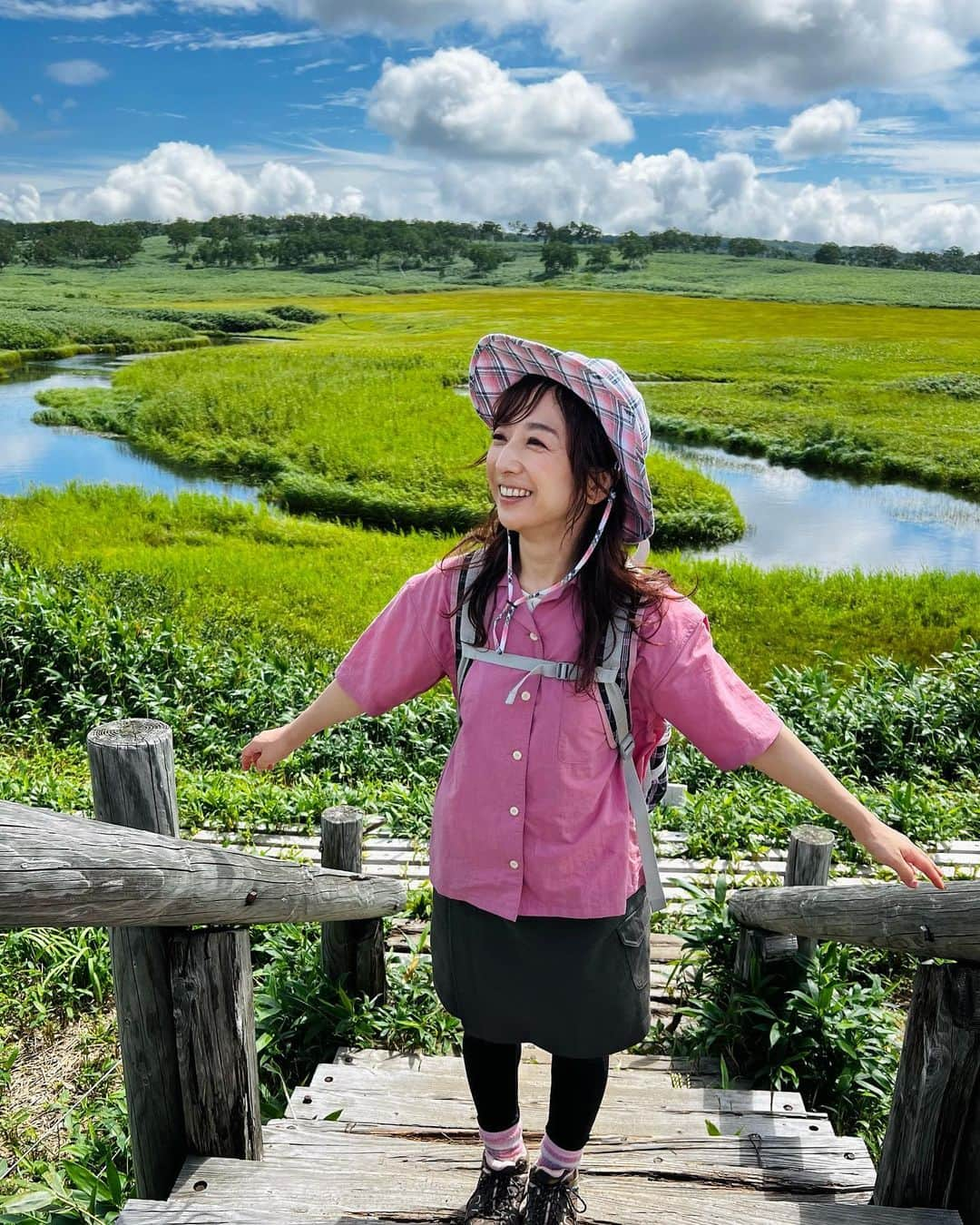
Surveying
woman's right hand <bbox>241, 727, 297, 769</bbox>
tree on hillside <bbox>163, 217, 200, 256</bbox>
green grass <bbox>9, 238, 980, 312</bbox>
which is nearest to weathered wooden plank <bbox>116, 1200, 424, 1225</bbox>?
woman's right hand <bbox>241, 727, 297, 769</bbox>

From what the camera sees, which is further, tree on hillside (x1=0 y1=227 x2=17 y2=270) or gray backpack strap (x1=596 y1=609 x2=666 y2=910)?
tree on hillside (x1=0 y1=227 x2=17 y2=270)

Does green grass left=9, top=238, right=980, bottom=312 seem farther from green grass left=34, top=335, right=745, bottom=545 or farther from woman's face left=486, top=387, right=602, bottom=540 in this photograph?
woman's face left=486, top=387, right=602, bottom=540

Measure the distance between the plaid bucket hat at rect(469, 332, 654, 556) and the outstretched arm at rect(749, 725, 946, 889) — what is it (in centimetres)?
46

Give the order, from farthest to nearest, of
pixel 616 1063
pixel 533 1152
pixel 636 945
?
pixel 616 1063
pixel 533 1152
pixel 636 945

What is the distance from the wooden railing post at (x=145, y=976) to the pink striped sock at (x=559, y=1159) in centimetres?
72

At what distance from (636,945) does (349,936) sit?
137 cm

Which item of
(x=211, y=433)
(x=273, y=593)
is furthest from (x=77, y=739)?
(x=211, y=433)

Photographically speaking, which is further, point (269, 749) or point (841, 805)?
point (269, 749)

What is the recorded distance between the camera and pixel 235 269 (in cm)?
3784

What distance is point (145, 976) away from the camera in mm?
1780

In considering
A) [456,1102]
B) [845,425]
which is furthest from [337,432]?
[456,1102]

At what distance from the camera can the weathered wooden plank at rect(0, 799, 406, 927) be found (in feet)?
3.98

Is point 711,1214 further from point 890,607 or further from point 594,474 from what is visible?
point 890,607

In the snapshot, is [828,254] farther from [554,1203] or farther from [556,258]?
[554,1203]
